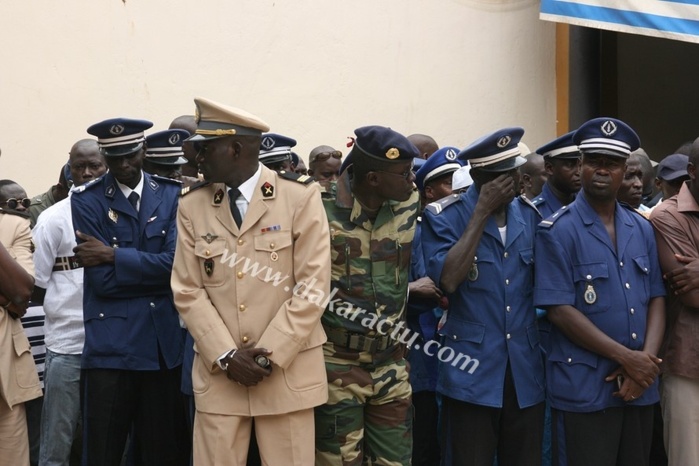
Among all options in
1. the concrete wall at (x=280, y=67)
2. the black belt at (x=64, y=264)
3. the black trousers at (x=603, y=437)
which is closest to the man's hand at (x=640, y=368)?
the black trousers at (x=603, y=437)

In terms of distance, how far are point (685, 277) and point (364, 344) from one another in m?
1.80

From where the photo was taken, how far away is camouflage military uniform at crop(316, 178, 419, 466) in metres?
5.02

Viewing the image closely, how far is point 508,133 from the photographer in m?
5.36

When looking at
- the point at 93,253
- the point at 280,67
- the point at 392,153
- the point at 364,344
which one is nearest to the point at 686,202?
the point at 392,153

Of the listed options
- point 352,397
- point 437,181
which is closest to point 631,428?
point 352,397

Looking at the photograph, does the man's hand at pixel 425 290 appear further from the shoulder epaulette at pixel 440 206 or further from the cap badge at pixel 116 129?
the cap badge at pixel 116 129

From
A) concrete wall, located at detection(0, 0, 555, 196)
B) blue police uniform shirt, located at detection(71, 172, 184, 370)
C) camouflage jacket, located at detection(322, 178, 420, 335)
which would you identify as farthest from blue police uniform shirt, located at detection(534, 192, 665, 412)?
concrete wall, located at detection(0, 0, 555, 196)

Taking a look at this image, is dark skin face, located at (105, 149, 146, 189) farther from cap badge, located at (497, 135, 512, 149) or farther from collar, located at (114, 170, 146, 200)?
cap badge, located at (497, 135, 512, 149)

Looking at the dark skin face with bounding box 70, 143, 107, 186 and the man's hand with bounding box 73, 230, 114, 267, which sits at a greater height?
the dark skin face with bounding box 70, 143, 107, 186

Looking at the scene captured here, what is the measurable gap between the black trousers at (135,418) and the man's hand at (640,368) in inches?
97.5

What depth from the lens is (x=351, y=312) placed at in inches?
200

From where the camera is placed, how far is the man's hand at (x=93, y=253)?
5.53 metres

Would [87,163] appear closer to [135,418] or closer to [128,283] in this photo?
[128,283]

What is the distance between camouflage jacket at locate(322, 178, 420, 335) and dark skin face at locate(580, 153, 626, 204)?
1.06 metres
